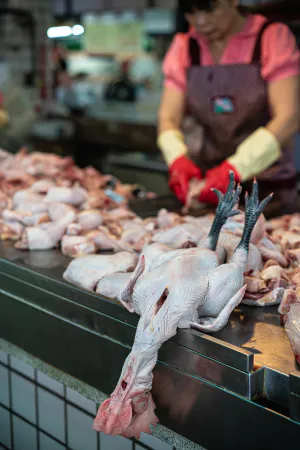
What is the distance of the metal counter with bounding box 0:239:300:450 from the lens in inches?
50.6

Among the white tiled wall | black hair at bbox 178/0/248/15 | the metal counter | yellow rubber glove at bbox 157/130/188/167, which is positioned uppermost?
black hair at bbox 178/0/248/15

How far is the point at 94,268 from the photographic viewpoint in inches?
71.2

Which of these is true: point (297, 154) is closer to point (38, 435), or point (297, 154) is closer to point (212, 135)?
point (212, 135)

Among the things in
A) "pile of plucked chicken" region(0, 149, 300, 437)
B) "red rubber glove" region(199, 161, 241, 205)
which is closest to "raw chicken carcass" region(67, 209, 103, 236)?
"pile of plucked chicken" region(0, 149, 300, 437)

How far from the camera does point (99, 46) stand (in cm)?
1324

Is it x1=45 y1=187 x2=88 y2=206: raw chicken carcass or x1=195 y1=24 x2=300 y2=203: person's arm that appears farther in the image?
x1=195 y1=24 x2=300 y2=203: person's arm

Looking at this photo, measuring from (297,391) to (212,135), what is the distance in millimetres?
2418

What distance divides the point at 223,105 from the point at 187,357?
2.16m

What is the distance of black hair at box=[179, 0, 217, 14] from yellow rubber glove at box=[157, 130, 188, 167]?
26.3 inches

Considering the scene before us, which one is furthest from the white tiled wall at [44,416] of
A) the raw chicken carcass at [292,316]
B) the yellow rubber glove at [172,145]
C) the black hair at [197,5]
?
the black hair at [197,5]

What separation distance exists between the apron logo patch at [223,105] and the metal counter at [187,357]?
5.58 feet

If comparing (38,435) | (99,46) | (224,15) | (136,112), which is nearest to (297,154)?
(224,15)

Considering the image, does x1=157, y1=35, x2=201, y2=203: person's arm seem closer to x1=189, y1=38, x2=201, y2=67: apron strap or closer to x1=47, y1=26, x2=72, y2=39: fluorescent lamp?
x1=189, y1=38, x2=201, y2=67: apron strap

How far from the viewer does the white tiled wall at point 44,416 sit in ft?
6.34
